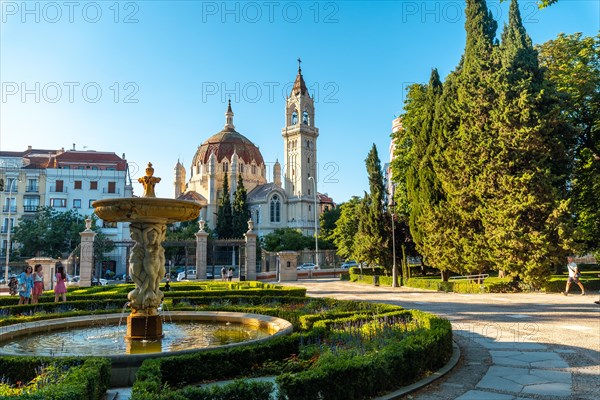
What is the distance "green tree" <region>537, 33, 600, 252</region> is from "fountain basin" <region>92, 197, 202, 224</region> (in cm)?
1951

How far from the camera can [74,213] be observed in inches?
2013

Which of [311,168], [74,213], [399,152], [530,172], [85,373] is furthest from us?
[311,168]

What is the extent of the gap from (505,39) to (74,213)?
1834 inches

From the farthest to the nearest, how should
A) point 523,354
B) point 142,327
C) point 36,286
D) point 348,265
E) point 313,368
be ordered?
point 348,265 < point 36,286 < point 142,327 < point 523,354 < point 313,368

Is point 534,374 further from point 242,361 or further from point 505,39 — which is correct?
point 505,39

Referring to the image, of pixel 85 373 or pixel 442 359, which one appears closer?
pixel 85 373

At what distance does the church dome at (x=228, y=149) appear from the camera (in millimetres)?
83131

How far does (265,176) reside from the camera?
87062 mm

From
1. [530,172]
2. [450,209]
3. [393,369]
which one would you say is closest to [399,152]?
[450,209]

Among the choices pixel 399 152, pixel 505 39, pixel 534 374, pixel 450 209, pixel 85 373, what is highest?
pixel 505 39

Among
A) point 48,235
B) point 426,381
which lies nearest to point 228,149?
point 48,235

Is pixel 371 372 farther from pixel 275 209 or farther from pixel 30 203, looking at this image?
pixel 275 209

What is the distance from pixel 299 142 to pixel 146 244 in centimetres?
7141

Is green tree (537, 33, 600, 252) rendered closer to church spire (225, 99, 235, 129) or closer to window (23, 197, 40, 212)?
window (23, 197, 40, 212)
